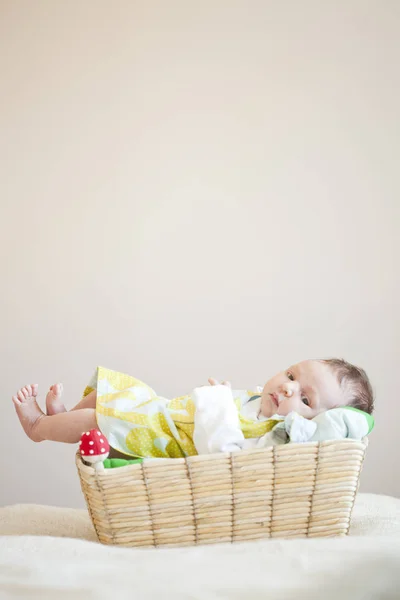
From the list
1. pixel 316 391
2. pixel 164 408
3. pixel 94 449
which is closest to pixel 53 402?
pixel 164 408

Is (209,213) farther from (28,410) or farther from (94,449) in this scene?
(94,449)

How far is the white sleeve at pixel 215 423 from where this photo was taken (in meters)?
1.42

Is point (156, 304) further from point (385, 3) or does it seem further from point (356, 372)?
point (385, 3)

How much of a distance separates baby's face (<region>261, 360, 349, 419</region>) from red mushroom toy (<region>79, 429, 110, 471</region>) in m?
0.46

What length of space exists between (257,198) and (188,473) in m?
1.52

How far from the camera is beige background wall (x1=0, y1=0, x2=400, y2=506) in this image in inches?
106

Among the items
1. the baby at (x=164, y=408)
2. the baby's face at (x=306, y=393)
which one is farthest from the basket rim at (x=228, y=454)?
the baby's face at (x=306, y=393)

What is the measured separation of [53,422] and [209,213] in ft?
4.19

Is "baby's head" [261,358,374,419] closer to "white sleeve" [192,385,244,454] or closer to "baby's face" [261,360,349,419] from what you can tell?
"baby's face" [261,360,349,419]

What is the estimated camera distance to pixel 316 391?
1670 millimetres

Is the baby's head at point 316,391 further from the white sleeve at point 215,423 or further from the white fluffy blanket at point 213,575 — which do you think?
the white fluffy blanket at point 213,575

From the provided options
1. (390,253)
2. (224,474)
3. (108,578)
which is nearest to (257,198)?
(390,253)

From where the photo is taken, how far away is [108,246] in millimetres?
2723

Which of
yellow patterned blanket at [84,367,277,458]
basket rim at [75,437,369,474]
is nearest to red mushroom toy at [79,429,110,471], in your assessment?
basket rim at [75,437,369,474]
